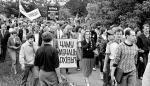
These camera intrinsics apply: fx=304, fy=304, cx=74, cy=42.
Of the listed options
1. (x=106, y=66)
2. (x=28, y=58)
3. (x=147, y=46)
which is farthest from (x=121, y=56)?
(x=147, y=46)

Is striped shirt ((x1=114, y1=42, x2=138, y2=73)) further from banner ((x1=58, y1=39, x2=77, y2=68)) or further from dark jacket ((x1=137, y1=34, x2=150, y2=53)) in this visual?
banner ((x1=58, y1=39, x2=77, y2=68))

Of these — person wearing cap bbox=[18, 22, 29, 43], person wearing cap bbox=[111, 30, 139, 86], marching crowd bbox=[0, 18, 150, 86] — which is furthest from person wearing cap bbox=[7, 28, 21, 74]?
person wearing cap bbox=[111, 30, 139, 86]

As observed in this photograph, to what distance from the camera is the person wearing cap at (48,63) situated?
6.44 meters

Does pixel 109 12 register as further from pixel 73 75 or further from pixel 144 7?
pixel 73 75

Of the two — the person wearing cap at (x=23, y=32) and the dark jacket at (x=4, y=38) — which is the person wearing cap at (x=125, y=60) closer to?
the dark jacket at (x=4, y=38)

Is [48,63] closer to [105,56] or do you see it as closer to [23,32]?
[105,56]

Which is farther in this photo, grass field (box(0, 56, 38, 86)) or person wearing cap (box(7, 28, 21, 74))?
person wearing cap (box(7, 28, 21, 74))

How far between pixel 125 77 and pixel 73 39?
5459 mm

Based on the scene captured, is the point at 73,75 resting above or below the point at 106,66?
below

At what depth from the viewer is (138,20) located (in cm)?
1636

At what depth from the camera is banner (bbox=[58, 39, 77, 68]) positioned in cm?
→ 1172

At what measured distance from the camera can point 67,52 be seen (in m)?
11.8

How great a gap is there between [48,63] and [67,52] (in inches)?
209

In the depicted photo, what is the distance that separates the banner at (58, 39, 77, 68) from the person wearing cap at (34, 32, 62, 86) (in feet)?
16.8
